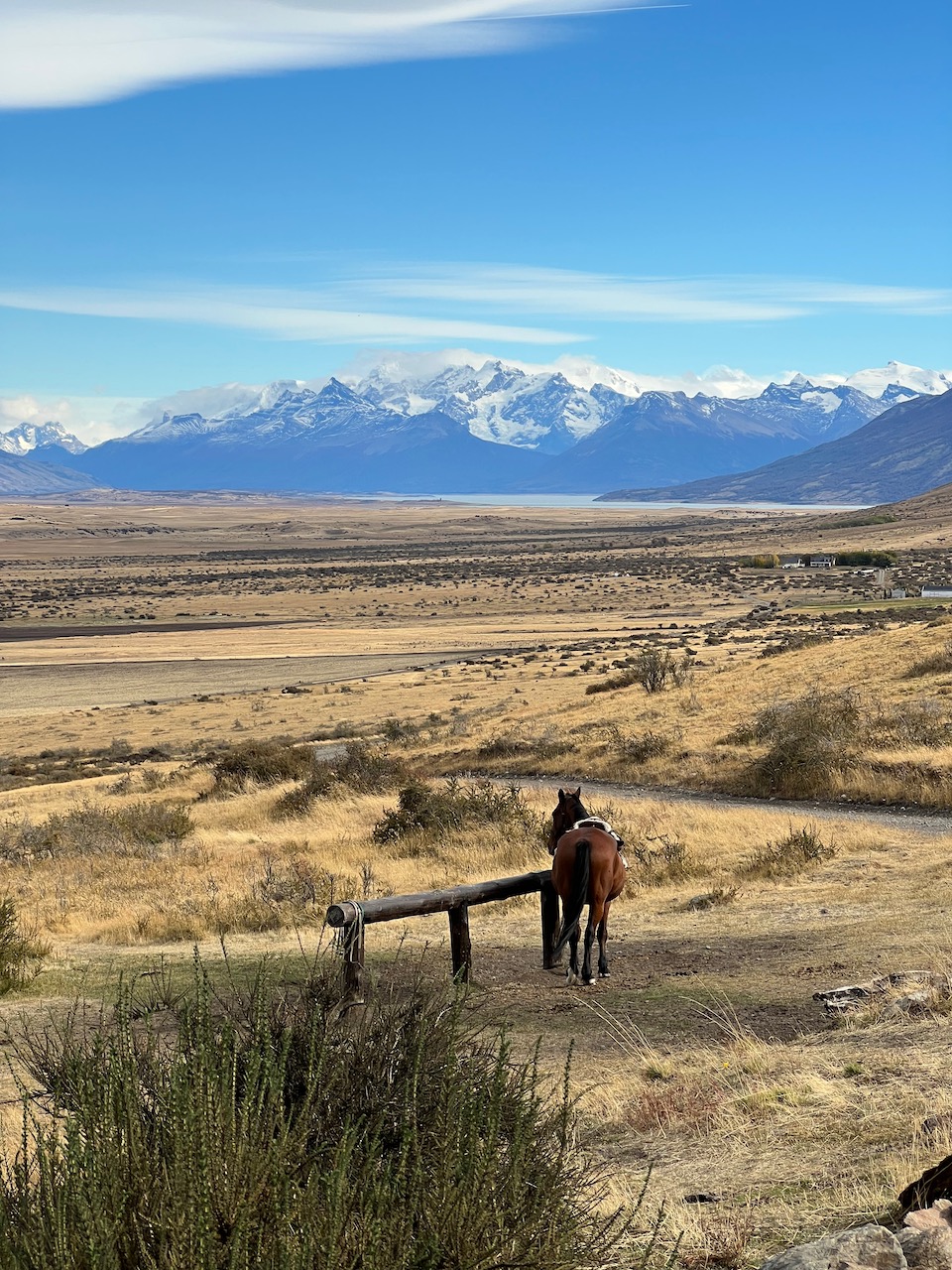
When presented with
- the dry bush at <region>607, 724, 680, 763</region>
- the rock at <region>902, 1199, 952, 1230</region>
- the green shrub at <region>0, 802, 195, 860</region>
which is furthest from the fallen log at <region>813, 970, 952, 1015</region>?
the dry bush at <region>607, 724, 680, 763</region>

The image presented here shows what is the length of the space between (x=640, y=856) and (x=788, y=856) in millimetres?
2131

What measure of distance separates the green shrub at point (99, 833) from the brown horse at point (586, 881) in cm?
A: 1181

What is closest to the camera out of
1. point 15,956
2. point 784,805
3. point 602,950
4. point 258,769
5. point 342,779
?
point 602,950

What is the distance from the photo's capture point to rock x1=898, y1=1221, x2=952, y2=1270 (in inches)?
A: 180

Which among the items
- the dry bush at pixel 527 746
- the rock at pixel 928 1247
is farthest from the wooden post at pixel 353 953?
the dry bush at pixel 527 746

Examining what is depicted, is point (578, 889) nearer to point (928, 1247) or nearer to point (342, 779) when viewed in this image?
point (928, 1247)

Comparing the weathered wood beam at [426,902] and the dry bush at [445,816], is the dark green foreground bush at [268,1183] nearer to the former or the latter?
the weathered wood beam at [426,902]

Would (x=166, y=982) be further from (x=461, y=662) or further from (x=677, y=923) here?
(x=461, y=662)

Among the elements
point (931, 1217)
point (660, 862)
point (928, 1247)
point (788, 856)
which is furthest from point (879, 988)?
point (660, 862)

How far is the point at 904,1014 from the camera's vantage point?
8664 mm

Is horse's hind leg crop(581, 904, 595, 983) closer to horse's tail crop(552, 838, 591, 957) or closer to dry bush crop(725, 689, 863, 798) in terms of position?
horse's tail crop(552, 838, 591, 957)

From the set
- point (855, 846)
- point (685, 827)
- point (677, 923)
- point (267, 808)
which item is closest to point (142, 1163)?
point (677, 923)

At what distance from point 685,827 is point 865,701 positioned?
359 inches

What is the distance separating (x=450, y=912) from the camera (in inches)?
435
